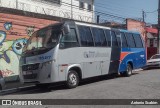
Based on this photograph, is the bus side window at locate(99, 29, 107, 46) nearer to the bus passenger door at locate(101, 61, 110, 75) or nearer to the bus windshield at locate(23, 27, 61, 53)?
the bus passenger door at locate(101, 61, 110, 75)

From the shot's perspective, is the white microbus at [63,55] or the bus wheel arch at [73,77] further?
the bus wheel arch at [73,77]

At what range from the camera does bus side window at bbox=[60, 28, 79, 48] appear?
40.8ft

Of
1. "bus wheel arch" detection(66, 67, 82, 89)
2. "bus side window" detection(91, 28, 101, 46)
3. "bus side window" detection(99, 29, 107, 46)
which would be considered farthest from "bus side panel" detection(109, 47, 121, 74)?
"bus wheel arch" detection(66, 67, 82, 89)

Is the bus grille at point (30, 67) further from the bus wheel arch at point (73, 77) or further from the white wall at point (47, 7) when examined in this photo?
the white wall at point (47, 7)

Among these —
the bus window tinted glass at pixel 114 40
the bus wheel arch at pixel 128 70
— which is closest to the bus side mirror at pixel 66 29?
the bus window tinted glass at pixel 114 40

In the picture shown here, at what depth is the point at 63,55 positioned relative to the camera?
12391 mm

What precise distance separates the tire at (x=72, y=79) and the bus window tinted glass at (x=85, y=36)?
4.93 feet

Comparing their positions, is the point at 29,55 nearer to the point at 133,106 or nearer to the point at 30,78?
the point at 30,78

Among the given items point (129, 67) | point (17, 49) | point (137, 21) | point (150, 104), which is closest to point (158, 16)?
point (137, 21)

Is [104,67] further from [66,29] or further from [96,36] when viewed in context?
[66,29]

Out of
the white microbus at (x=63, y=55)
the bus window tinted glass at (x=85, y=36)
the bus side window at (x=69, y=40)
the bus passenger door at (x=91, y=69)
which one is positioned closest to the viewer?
the white microbus at (x=63, y=55)

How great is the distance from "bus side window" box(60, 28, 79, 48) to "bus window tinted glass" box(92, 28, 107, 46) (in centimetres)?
183

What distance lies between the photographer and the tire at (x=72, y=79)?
12.7 meters

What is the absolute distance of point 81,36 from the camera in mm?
13672
